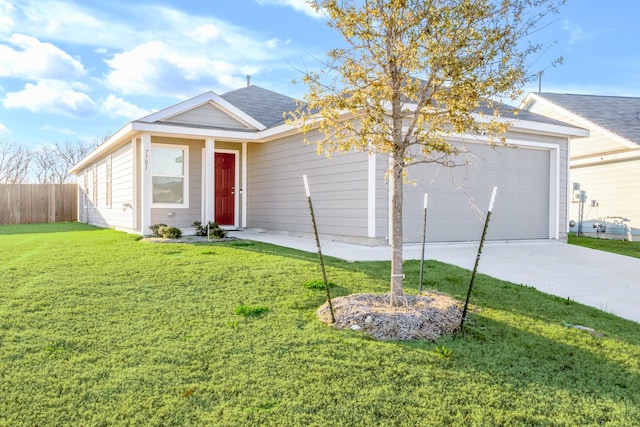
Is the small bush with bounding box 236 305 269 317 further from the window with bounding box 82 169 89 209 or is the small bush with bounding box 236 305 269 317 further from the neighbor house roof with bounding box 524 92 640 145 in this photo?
the window with bounding box 82 169 89 209

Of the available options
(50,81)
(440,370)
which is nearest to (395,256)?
(440,370)

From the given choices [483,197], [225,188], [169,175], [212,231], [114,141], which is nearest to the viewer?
[212,231]

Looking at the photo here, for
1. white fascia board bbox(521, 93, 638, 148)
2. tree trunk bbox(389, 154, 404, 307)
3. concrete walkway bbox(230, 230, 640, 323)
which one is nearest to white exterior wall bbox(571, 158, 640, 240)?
white fascia board bbox(521, 93, 638, 148)

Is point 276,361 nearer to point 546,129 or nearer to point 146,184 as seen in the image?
point 146,184

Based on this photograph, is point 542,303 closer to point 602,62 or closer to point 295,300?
point 295,300

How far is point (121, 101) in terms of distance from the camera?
25688mm

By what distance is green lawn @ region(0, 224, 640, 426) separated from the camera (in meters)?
2.57

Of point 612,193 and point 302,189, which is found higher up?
point 612,193

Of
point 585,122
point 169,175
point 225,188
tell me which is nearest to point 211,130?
point 169,175

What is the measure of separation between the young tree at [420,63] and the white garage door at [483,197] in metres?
4.48

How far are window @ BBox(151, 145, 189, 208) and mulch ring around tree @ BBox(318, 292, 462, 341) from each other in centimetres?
792

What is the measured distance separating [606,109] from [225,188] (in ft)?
46.7

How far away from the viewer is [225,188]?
12.3m

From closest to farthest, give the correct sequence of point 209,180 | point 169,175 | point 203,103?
point 209,180, point 203,103, point 169,175
